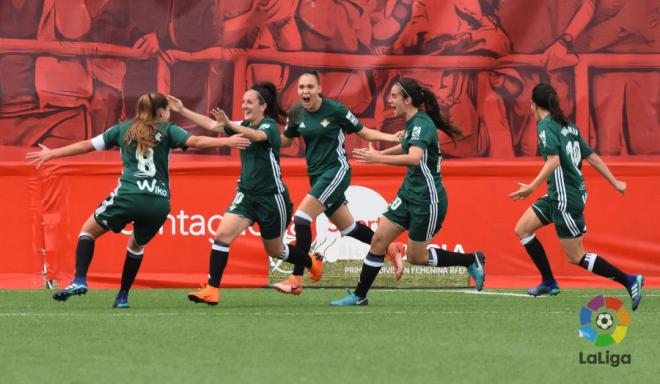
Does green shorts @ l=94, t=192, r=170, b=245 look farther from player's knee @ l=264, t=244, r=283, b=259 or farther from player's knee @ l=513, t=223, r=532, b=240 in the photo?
player's knee @ l=513, t=223, r=532, b=240

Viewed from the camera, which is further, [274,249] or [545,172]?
[274,249]

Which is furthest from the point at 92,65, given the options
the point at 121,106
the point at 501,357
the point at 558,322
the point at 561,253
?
the point at 501,357

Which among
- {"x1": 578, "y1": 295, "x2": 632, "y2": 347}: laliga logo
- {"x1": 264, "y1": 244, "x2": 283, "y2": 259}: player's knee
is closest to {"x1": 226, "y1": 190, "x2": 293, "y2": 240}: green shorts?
{"x1": 264, "y1": 244, "x2": 283, "y2": 259}: player's knee

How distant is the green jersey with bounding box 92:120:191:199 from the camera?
10453 mm

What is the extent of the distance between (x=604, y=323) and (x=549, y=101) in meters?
2.97

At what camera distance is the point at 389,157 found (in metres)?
10.2

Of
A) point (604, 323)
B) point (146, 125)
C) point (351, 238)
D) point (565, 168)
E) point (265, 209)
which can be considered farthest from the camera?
point (351, 238)

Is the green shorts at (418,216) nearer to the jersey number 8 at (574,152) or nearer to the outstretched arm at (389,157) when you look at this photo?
the outstretched arm at (389,157)

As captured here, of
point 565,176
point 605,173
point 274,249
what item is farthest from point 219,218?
point 605,173

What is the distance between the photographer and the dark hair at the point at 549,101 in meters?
11.4

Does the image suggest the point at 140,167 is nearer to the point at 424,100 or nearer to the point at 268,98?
the point at 268,98

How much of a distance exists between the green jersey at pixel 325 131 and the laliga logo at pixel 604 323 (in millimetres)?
2692

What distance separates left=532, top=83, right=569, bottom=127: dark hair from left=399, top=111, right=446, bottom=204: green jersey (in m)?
1.24

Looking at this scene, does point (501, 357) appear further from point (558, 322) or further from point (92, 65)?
point (92, 65)
